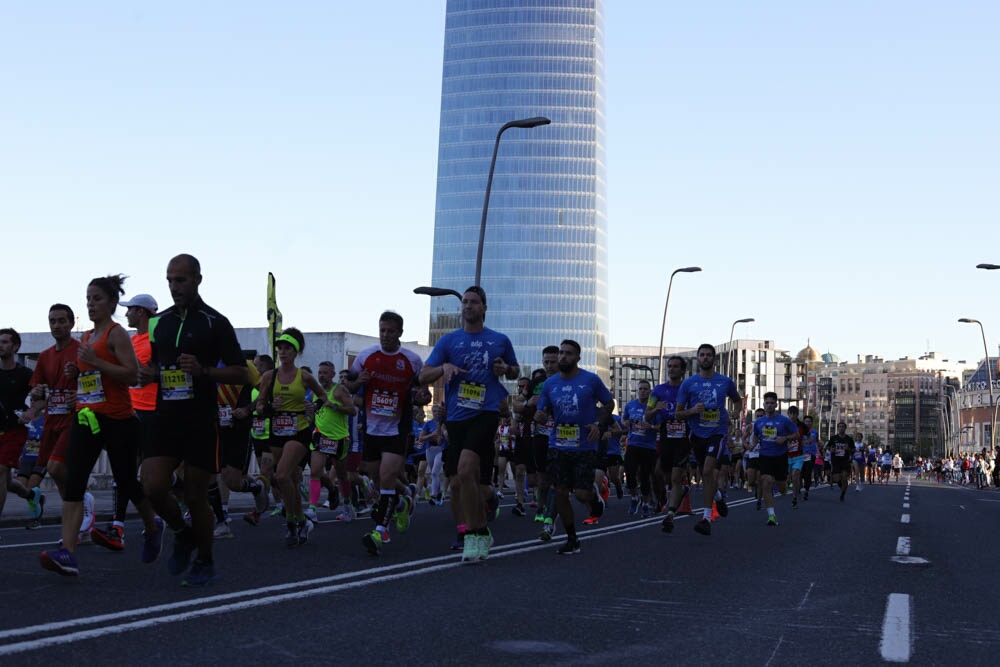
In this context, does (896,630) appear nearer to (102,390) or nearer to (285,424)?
(102,390)

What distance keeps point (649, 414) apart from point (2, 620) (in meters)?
8.91

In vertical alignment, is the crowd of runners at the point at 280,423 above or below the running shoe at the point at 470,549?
above

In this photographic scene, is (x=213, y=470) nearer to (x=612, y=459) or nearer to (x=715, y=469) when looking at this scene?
(x=715, y=469)

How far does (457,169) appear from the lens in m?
176

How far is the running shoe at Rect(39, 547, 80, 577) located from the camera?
7859 millimetres

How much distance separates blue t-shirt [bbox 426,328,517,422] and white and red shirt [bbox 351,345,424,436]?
0.77 metres

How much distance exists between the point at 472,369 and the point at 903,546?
5.29m

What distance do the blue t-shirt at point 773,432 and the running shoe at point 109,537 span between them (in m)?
11.7

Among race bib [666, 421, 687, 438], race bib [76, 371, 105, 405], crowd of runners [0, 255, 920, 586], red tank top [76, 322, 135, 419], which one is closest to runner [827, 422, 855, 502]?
crowd of runners [0, 255, 920, 586]

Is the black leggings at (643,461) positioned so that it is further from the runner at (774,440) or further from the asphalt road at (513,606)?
the asphalt road at (513,606)

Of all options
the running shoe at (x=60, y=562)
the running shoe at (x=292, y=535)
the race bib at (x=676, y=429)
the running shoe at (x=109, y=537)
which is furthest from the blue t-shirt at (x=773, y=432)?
the running shoe at (x=60, y=562)

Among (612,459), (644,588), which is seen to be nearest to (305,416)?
(644,588)

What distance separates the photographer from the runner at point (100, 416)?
8.09 meters

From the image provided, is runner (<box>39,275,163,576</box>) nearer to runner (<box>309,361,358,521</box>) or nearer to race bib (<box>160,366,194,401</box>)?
race bib (<box>160,366,194,401</box>)
